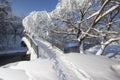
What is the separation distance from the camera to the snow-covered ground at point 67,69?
676 centimetres

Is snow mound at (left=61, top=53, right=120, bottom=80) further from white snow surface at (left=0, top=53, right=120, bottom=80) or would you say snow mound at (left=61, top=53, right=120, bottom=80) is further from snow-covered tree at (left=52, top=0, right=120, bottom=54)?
snow-covered tree at (left=52, top=0, right=120, bottom=54)

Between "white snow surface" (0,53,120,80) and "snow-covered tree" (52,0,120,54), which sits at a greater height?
"snow-covered tree" (52,0,120,54)

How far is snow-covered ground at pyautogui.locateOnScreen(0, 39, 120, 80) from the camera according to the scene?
6759 millimetres

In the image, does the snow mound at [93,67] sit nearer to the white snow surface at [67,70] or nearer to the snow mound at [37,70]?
the white snow surface at [67,70]

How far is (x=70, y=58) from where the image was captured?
381 inches

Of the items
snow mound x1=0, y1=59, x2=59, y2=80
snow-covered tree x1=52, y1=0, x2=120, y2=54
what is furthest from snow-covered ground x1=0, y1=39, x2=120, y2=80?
snow-covered tree x1=52, y1=0, x2=120, y2=54

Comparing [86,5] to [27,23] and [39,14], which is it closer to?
[39,14]

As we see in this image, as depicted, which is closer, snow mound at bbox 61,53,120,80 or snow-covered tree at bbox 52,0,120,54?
snow mound at bbox 61,53,120,80

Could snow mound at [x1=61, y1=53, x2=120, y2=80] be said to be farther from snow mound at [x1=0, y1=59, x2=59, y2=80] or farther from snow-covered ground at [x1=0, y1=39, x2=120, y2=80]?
snow mound at [x1=0, y1=59, x2=59, y2=80]

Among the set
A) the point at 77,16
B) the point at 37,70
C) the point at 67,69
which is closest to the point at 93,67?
the point at 67,69

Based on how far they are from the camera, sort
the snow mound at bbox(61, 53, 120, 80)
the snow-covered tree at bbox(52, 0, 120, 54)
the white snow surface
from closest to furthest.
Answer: the white snow surface → the snow mound at bbox(61, 53, 120, 80) → the snow-covered tree at bbox(52, 0, 120, 54)

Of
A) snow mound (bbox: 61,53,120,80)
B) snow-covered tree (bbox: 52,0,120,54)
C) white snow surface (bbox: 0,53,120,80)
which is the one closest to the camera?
white snow surface (bbox: 0,53,120,80)

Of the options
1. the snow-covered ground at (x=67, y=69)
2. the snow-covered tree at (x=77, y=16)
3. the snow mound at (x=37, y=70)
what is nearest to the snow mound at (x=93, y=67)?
the snow-covered ground at (x=67, y=69)

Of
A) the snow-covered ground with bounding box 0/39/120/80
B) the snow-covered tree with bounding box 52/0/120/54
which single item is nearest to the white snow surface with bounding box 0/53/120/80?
the snow-covered ground with bounding box 0/39/120/80
